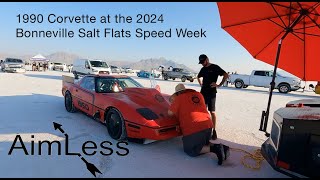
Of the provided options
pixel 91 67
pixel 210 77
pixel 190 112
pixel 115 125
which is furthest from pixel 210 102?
pixel 91 67

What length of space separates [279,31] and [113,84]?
3732 millimetres

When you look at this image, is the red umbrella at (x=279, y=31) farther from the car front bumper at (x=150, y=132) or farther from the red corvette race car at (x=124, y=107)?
the red corvette race car at (x=124, y=107)

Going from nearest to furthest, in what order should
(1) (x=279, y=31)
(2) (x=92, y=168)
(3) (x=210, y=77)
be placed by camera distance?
(2) (x=92, y=168)
(1) (x=279, y=31)
(3) (x=210, y=77)

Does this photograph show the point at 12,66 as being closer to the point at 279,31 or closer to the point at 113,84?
the point at 113,84

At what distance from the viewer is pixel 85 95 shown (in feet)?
19.7

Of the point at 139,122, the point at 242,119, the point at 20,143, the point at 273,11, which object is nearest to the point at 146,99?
the point at 139,122

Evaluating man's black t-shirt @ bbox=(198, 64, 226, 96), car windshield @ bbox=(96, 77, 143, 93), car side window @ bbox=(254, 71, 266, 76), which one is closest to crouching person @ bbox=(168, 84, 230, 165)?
man's black t-shirt @ bbox=(198, 64, 226, 96)

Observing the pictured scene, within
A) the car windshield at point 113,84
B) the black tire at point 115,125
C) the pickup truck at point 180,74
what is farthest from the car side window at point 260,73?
the black tire at point 115,125

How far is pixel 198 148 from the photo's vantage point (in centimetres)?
424

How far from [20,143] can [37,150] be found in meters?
0.46

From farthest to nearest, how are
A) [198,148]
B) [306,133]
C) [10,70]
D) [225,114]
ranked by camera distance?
[10,70], [225,114], [198,148], [306,133]

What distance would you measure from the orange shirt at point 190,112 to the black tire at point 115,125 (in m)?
→ 0.99

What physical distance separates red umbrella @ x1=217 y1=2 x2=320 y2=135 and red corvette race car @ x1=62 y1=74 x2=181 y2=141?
1.80m

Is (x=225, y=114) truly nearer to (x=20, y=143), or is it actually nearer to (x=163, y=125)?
(x=163, y=125)
